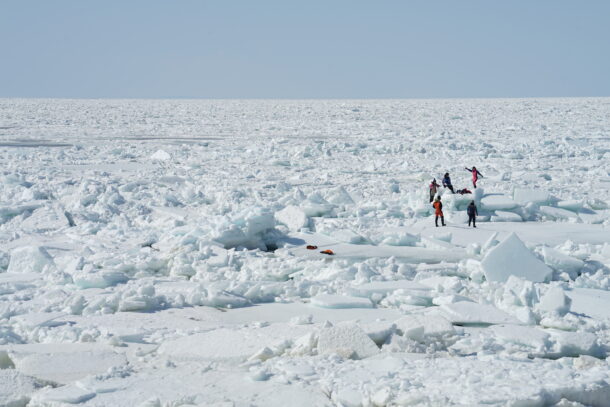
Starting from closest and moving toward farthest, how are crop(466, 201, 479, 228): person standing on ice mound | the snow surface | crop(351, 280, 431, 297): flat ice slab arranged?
the snow surface → crop(351, 280, 431, 297): flat ice slab → crop(466, 201, 479, 228): person standing on ice mound

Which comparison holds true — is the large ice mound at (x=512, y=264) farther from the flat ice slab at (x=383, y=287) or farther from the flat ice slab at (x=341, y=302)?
the flat ice slab at (x=341, y=302)

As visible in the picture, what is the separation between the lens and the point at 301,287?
6.85 meters

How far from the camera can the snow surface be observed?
4.38 metres

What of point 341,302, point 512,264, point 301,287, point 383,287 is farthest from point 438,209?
point 341,302

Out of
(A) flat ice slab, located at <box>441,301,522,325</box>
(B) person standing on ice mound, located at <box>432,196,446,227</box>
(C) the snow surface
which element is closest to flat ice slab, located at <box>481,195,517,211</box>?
(C) the snow surface

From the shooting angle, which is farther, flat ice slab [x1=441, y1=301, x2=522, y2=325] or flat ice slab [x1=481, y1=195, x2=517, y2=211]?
flat ice slab [x1=481, y1=195, x2=517, y2=211]

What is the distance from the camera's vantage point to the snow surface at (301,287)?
14.4 feet

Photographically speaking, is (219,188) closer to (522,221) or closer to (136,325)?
(522,221)

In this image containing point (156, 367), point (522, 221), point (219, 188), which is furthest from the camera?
point (219, 188)

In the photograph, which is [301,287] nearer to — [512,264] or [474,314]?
[474,314]

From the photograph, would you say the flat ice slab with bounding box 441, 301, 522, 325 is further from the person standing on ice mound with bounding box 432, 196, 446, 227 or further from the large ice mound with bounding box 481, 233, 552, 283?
the person standing on ice mound with bounding box 432, 196, 446, 227

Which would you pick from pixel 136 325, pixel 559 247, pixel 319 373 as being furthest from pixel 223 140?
pixel 319 373

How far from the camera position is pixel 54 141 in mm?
22078

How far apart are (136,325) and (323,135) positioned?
767 inches
